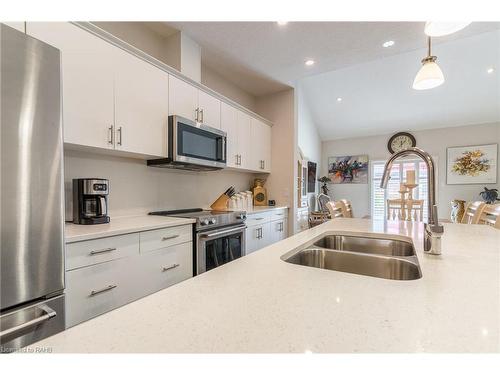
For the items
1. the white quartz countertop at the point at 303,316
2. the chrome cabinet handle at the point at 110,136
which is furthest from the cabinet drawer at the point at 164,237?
the white quartz countertop at the point at 303,316

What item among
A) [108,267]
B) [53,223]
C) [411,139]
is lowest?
[108,267]

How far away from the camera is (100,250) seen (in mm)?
1352

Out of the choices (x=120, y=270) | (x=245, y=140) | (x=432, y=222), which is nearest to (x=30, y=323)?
(x=120, y=270)

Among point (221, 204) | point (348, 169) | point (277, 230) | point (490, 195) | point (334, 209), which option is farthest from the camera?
point (348, 169)

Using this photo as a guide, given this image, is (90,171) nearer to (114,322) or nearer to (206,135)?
(206,135)

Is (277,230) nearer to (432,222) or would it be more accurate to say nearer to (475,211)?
(475,211)

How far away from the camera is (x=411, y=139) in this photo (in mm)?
5754

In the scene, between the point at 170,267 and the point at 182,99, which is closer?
the point at 170,267

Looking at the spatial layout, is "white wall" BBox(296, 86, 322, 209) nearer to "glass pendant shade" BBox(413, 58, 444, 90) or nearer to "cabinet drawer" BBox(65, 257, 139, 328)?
"glass pendant shade" BBox(413, 58, 444, 90)

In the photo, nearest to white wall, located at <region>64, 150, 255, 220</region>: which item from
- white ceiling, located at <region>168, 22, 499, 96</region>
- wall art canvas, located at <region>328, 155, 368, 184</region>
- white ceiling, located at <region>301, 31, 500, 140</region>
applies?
white ceiling, located at <region>168, 22, 499, 96</region>

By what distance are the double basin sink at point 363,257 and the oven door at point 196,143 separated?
4.64 ft

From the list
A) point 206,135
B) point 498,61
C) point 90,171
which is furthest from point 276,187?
point 498,61

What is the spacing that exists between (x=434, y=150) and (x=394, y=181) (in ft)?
3.43
